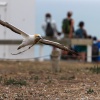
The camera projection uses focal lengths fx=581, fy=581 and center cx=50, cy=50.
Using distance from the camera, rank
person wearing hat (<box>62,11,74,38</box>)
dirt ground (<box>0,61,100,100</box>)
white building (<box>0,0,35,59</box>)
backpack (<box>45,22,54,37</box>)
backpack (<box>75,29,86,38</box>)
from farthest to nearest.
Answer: backpack (<box>75,29,86,38</box>), white building (<box>0,0,35,59</box>), backpack (<box>45,22,54,37</box>), person wearing hat (<box>62,11,74,38</box>), dirt ground (<box>0,61,100,100</box>)

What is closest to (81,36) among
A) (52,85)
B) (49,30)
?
(49,30)

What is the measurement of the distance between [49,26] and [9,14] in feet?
5.63

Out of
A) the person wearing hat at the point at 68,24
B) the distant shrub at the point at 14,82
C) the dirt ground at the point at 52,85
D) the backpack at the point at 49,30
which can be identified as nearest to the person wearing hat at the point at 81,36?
the person wearing hat at the point at 68,24

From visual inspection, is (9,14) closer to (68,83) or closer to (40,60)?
(40,60)

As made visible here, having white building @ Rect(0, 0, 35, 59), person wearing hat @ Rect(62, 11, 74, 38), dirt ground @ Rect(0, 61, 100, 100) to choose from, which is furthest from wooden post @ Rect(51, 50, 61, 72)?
white building @ Rect(0, 0, 35, 59)

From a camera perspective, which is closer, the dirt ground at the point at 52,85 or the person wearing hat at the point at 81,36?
the dirt ground at the point at 52,85

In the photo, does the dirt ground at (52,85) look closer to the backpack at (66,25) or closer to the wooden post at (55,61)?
the wooden post at (55,61)

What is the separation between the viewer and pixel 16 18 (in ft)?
78.1

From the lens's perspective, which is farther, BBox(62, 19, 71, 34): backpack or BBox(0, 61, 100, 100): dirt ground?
BBox(62, 19, 71, 34): backpack

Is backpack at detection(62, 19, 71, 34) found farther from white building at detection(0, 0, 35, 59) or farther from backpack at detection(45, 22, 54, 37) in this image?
white building at detection(0, 0, 35, 59)

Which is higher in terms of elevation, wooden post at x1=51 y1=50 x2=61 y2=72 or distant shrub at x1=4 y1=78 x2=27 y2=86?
wooden post at x1=51 y1=50 x2=61 y2=72

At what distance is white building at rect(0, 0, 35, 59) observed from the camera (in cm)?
2372

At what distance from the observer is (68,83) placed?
1411 centimetres

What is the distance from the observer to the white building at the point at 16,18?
23.7 m
